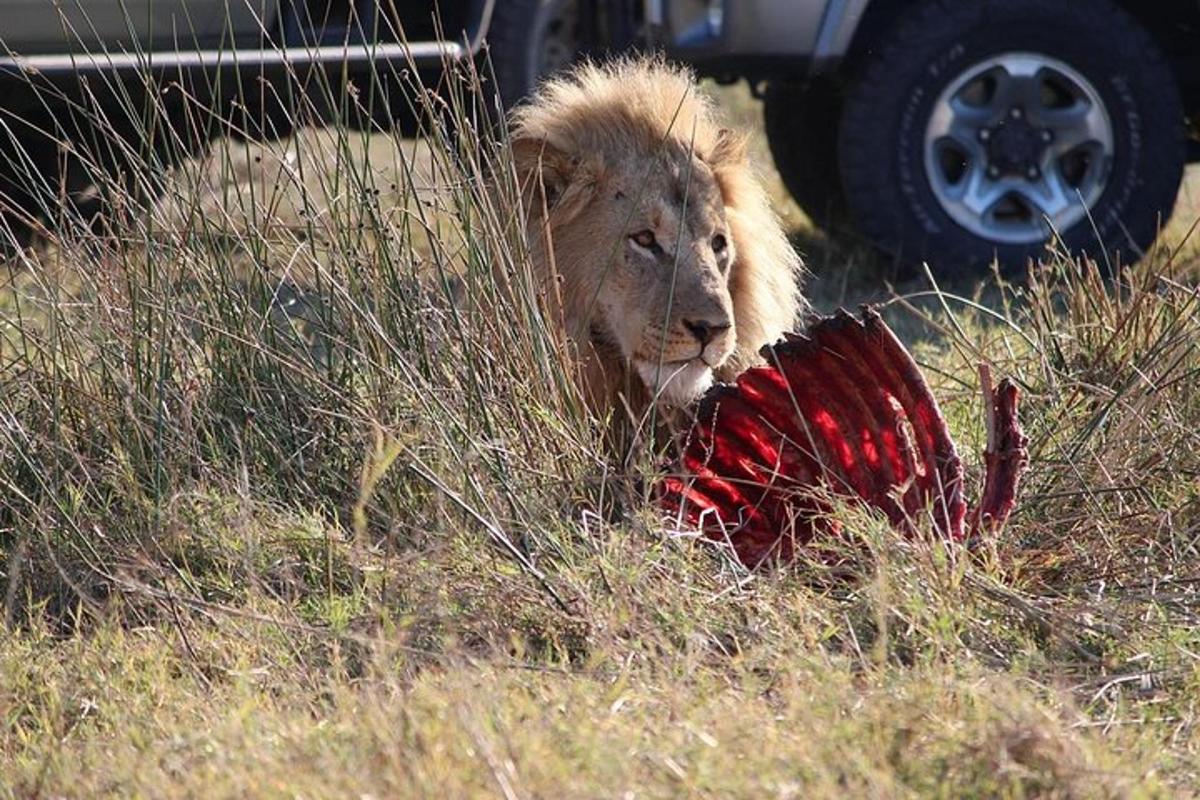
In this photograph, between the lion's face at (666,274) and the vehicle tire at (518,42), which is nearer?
the lion's face at (666,274)

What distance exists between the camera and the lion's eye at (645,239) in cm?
448

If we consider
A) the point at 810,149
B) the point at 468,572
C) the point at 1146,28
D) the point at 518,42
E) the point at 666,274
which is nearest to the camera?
the point at 468,572

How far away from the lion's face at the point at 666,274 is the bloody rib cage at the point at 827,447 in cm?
22

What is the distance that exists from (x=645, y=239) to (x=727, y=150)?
0.35m

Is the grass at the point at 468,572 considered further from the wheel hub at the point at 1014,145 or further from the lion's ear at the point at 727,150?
the wheel hub at the point at 1014,145

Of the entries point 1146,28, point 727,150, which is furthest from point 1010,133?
point 727,150

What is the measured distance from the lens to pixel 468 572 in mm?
3613

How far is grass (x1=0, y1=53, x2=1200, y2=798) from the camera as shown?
2.82 metres

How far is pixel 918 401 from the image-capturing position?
13.1 ft

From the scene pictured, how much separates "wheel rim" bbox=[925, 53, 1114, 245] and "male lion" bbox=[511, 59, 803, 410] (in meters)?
2.14

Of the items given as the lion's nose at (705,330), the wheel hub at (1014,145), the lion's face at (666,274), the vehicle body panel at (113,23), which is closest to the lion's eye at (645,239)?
the lion's face at (666,274)

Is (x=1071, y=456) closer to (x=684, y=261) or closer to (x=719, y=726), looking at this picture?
(x=684, y=261)

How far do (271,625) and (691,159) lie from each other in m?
1.64

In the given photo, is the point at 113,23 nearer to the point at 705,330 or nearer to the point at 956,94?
the point at 705,330
